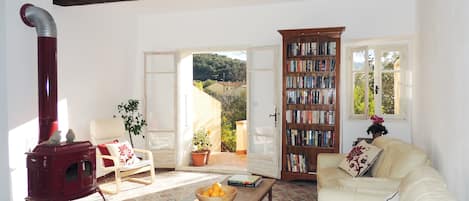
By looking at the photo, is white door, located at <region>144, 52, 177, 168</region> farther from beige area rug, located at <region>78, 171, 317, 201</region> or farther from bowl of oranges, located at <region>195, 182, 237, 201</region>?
bowl of oranges, located at <region>195, 182, 237, 201</region>

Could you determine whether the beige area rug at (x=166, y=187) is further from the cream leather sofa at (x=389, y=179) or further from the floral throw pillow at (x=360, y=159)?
the floral throw pillow at (x=360, y=159)

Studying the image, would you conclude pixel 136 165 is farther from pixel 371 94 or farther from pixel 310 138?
pixel 371 94

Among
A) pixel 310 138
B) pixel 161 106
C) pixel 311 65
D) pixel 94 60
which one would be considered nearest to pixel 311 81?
pixel 311 65

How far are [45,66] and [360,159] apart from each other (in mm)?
3418

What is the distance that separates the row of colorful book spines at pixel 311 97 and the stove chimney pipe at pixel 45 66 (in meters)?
3.08

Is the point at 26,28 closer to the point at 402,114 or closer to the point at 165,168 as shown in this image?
the point at 165,168

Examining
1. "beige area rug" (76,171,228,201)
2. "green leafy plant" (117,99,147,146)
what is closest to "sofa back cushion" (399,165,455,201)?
"beige area rug" (76,171,228,201)

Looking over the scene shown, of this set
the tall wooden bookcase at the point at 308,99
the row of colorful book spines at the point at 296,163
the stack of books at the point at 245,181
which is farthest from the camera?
the row of colorful book spines at the point at 296,163

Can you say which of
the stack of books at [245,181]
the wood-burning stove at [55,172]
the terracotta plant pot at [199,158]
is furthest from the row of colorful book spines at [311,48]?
the wood-burning stove at [55,172]

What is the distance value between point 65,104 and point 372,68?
4.57 metres

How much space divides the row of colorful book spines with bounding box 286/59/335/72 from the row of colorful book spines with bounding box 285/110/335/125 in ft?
1.94

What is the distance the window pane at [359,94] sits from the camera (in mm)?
6039

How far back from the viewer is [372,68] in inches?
237

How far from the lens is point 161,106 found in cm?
650
